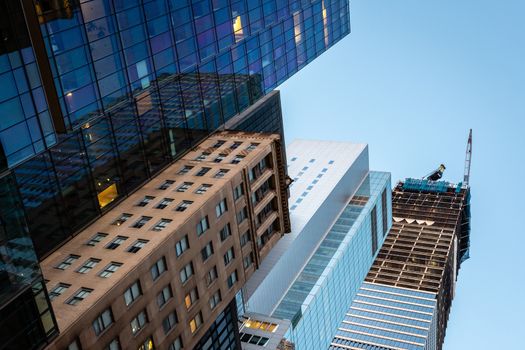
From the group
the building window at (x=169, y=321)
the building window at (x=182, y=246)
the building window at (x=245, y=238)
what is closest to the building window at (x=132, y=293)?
the building window at (x=169, y=321)

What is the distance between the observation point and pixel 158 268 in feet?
165

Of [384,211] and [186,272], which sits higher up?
[186,272]

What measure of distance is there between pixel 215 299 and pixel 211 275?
270 cm

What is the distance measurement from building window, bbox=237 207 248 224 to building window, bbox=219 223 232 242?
7.43 feet

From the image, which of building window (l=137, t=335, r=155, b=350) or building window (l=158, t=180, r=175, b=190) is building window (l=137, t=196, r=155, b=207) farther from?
building window (l=137, t=335, r=155, b=350)

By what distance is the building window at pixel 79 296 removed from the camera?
143 feet

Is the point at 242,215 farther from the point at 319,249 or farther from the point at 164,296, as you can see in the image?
the point at 319,249

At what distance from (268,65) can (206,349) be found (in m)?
36.3

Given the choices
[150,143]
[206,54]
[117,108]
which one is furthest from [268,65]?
[117,108]

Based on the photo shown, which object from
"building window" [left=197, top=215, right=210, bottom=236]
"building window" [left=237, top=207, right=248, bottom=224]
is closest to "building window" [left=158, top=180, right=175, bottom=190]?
"building window" [left=197, top=215, right=210, bottom=236]

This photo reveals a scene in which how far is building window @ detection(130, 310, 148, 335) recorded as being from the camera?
47625 millimetres

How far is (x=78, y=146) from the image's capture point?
166 ft

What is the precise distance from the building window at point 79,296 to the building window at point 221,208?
1627cm

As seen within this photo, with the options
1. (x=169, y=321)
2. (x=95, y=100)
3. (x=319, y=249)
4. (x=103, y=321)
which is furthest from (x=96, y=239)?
(x=319, y=249)
